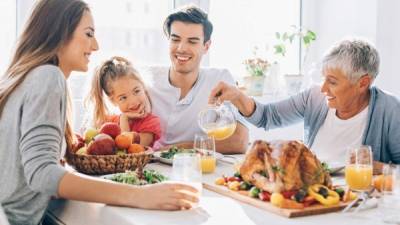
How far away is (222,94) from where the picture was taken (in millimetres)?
2232

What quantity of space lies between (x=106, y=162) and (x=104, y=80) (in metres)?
0.62

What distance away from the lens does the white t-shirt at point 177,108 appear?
2.48 metres

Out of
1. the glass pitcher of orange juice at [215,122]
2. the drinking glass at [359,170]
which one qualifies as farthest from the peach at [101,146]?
the drinking glass at [359,170]

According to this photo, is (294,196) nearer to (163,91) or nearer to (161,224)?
(161,224)

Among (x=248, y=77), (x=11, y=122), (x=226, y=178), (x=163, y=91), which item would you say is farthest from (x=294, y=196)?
(x=248, y=77)

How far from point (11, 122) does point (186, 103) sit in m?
1.13

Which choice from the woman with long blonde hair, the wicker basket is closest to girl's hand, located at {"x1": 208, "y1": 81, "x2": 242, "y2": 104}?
the wicker basket

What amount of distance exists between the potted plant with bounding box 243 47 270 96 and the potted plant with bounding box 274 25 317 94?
0.22 m

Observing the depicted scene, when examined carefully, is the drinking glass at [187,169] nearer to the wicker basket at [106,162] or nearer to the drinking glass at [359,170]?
the wicker basket at [106,162]

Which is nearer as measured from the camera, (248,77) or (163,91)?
(163,91)

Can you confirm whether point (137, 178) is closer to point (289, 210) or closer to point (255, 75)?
point (289, 210)

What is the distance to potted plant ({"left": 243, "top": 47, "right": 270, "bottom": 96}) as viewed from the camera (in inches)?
139

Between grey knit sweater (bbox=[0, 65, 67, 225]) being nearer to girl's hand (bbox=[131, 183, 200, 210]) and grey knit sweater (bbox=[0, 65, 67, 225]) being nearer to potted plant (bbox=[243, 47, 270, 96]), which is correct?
girl's hand (bbox=[131, 183, 200, 210])

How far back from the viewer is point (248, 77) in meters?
3.54
